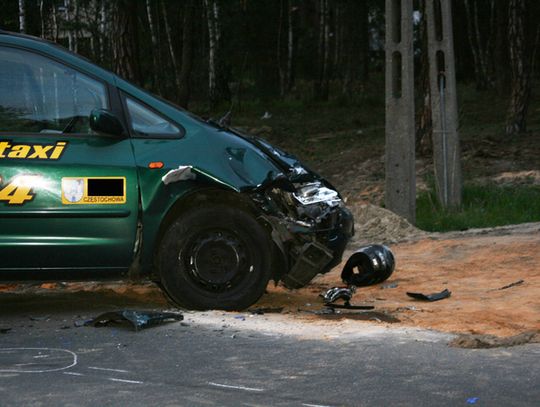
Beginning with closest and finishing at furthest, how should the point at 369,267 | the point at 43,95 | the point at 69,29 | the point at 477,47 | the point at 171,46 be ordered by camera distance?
the point at 43,95 → the point at 369,267 → the point at 69,29 → the point at 171,46 → the point at 477,47

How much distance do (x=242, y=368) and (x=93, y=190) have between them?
83.8 inches

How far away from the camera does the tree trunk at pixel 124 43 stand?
21.3 m

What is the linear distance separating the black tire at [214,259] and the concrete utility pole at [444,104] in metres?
9.08

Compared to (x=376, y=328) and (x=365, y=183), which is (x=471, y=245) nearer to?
(x=376, y=328)

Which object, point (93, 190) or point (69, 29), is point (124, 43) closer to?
point (93, 190)

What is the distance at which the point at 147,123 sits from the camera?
29.2 feet

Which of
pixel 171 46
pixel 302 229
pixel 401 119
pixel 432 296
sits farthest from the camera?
pixel 171 46

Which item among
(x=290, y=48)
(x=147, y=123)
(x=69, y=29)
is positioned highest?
(x=69, y=29)

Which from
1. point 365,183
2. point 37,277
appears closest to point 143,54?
point 365,183

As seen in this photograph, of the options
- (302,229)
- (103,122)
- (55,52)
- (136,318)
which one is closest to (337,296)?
(302,229)

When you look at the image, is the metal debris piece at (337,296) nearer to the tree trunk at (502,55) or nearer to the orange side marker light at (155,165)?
the orange side marker light at (155,165)

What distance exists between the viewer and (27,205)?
8516 mm

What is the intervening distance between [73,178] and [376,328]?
225 cm

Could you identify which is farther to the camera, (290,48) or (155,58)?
(290,48)
